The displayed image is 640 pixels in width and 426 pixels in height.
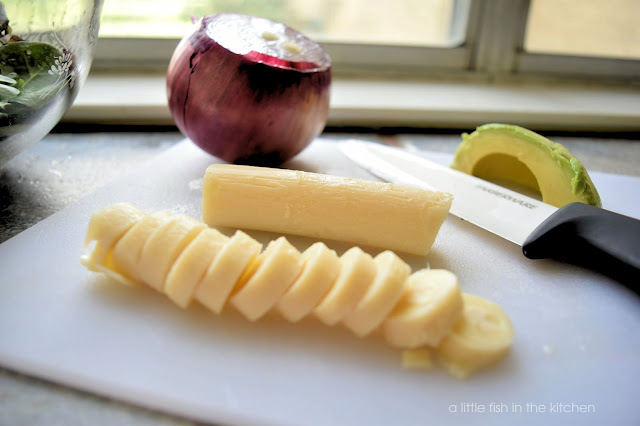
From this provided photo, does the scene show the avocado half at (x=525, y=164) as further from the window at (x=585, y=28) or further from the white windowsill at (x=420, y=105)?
the window at (x=585, y=28)

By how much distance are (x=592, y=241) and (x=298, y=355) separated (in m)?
0.57

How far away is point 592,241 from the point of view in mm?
930

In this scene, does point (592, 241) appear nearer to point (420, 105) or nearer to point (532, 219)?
point (532, 219)

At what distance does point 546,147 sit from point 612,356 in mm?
513

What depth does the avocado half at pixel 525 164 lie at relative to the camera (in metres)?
1.14

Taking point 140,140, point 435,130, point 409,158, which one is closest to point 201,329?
point 409,158

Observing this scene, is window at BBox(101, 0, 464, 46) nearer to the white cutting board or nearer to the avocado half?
the avocado half

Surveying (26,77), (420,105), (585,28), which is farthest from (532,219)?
(585,28)

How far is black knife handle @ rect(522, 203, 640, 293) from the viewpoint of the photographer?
0.88 metres

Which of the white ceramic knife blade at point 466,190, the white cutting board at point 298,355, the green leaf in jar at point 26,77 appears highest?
the green leaf in jar at point 26,77

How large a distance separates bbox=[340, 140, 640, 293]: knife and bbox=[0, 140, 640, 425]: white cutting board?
0.06m

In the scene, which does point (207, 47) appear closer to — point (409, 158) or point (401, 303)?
point (409, 158)

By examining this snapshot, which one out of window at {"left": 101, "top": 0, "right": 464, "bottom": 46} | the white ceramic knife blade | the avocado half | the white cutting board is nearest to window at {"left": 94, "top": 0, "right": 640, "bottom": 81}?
window at {"left": 101, "top": 0, "right": 464, "bottom": 46}

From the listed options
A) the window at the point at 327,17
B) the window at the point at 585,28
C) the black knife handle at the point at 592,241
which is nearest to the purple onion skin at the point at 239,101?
the black knife handle at the point at 592,241
